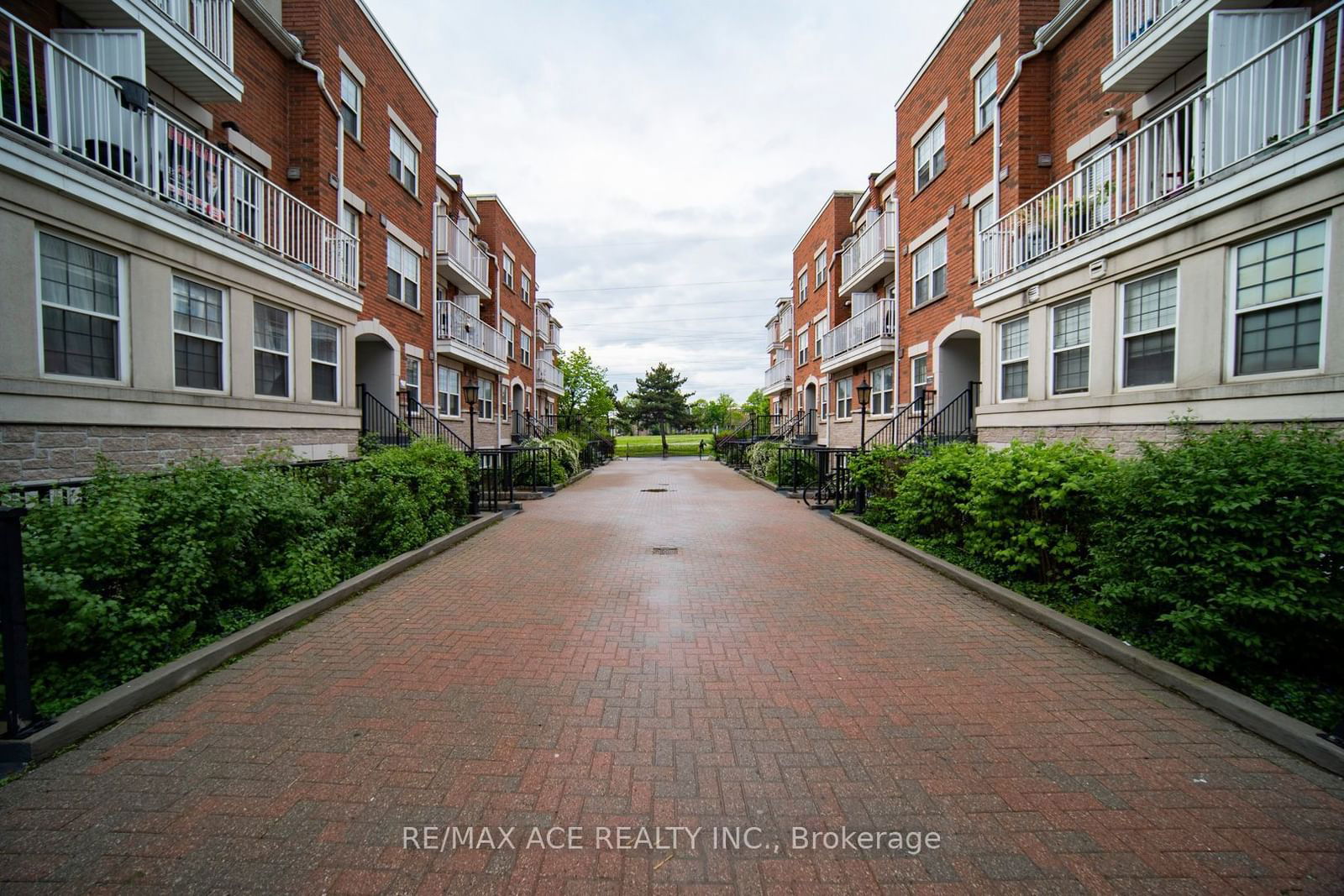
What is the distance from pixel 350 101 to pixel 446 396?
8.37 meters

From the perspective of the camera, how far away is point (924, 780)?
278cm

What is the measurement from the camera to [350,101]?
43.6 feet

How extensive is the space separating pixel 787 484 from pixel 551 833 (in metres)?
15.0

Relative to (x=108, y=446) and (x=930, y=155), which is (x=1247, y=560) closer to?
(x=108, y=446)

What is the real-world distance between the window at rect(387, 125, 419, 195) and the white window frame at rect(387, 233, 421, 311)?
1739mm

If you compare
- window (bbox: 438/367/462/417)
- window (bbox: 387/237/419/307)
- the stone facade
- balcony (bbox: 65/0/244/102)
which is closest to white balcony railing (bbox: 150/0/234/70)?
balcony (bbox: 65/0/244/102)

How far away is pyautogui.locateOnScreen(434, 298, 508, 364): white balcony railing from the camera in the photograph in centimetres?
1780

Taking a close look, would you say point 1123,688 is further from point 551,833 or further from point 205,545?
point 205,545

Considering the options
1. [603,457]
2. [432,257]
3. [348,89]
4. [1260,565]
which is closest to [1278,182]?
[1260,565]

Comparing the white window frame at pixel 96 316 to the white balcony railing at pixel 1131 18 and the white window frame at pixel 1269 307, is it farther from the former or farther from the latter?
the white balcony railing at pixel 1131 18

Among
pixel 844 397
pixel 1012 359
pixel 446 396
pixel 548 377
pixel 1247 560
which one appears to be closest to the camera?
pixel 1247 560

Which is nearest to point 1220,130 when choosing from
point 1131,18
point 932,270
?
point 1131,18

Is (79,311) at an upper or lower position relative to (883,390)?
lower

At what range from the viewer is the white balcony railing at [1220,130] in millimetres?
5938
